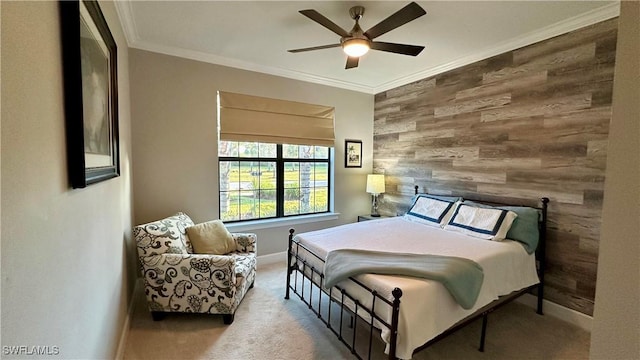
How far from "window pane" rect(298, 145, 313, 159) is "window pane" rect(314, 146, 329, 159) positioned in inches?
3.7

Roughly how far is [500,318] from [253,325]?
88.3 inches

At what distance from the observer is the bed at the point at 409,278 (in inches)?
65.9

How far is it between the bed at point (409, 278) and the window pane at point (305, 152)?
59.9 inches

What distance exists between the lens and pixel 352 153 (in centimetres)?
451

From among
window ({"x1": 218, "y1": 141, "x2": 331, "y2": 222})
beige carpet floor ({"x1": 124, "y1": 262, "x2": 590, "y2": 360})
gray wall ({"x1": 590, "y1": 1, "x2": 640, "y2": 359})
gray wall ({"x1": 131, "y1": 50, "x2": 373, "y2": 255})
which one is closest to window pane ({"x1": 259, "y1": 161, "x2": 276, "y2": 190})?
window ({"x1": 218, "y1": 141, "x2": 331, "y2": 222})

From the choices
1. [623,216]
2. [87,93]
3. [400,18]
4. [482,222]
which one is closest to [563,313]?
[482,222]

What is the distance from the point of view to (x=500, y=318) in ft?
8.45

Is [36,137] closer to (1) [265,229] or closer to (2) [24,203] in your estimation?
(2) [24,203]

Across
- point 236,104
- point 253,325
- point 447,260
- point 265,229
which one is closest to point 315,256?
point 253,325

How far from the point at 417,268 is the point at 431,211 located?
1617mm

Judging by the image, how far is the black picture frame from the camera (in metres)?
1.04

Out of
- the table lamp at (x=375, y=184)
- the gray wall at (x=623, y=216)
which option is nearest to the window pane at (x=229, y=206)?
the table lamp at (x=375, y=184)

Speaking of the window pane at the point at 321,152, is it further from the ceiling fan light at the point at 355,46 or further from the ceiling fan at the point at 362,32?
the ceiling fan light at the point at 355,46

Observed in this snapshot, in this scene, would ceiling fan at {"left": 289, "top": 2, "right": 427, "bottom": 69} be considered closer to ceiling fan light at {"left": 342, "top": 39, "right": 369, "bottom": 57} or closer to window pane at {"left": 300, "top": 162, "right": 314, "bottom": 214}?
ceiling fan light at {"left": 342, "top": 39, "right": 369, "bottom": 57}
